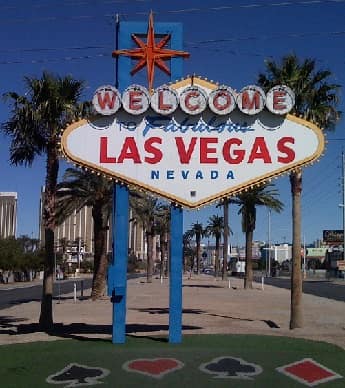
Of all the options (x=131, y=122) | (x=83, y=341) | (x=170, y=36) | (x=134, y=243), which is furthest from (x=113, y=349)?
(x=134, y=243)

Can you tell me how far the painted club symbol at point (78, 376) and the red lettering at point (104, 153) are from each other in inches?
173

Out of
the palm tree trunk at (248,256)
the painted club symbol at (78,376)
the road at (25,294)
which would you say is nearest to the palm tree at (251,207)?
the palm tree trunk at (248,256)

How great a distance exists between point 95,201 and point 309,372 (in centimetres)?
2405

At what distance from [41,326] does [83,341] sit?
174 inches

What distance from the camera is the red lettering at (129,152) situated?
13.4m

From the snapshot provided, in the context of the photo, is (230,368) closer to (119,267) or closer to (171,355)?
(171,355)

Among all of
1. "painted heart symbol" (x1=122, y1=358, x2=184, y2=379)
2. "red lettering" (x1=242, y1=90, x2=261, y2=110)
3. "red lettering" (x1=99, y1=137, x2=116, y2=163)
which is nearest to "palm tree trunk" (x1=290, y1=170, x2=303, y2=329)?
"red lettering" (x1=242, y1=90, x2=261, y2=110)

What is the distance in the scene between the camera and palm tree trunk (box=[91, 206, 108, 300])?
33.8m

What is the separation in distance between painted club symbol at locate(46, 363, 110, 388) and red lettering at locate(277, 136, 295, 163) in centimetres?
563

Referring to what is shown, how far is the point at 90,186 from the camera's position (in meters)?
33.5

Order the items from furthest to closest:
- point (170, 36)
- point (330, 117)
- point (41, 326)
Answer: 1. point (330, 117)
2. point (41, 326)
3. point (170, 36)

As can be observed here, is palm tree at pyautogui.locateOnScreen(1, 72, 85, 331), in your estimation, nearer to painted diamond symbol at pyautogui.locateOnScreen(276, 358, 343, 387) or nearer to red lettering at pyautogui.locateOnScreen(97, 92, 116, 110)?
red lettering at pyautogui.locateOnScreen(97, 92, 116, 110)

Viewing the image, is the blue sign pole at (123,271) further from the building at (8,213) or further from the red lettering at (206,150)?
the building at (8,213)

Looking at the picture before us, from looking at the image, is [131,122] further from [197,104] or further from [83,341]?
[83,341]
